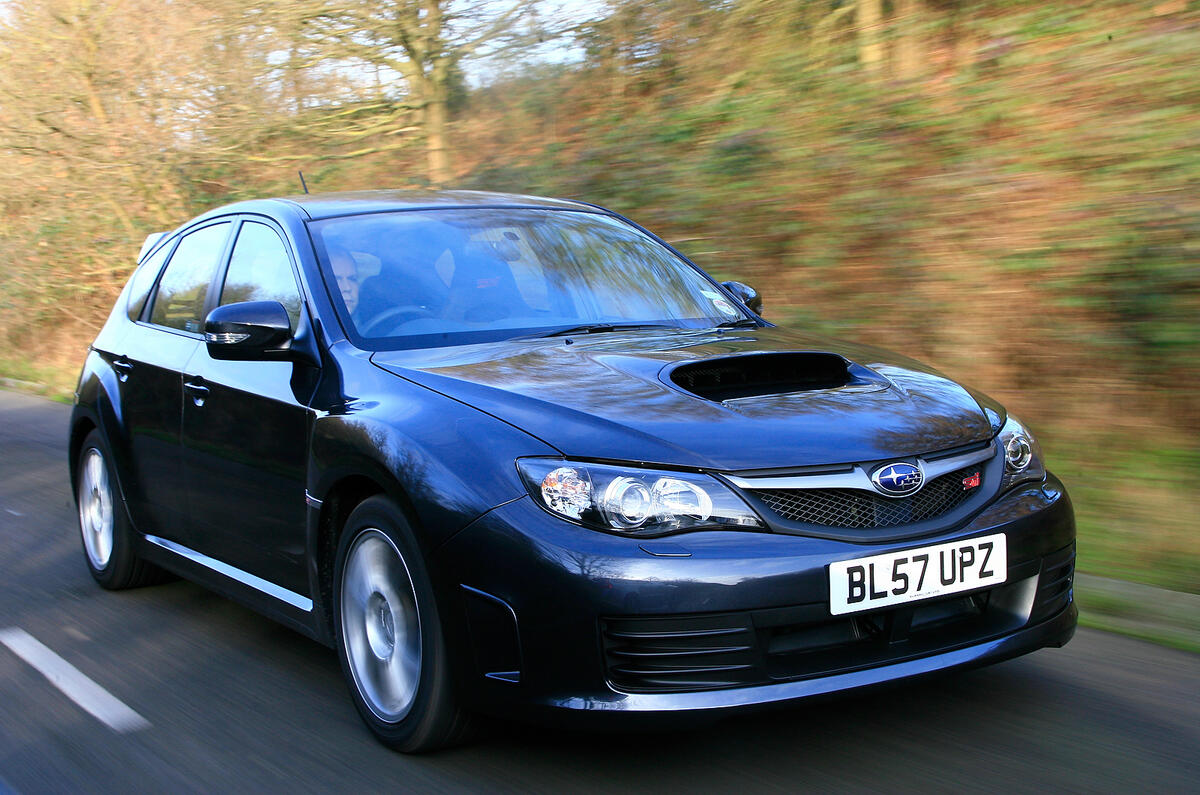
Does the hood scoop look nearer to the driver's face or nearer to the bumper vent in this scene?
the bumper vent

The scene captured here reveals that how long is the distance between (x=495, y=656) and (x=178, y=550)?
2.21m

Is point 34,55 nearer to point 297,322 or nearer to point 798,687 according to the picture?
point 297,322

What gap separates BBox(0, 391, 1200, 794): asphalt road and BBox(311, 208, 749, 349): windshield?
1.21 metres

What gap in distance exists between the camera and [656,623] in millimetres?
2773

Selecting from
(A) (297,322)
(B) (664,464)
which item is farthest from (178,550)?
(B) (664,464)

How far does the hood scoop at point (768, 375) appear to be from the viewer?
3.33 metres

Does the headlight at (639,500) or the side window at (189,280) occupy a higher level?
the side window at (189,280)

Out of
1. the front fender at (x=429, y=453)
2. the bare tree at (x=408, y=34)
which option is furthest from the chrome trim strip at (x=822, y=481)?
the bare tree at (x=408, y=34)

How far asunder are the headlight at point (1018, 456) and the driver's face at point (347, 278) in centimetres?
201

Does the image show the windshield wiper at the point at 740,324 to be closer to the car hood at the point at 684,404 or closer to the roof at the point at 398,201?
the car hood at the point at 684,404

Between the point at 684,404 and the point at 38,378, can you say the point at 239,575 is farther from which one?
the point at 38,378

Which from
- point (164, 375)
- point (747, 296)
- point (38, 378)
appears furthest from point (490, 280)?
point (38, 378)

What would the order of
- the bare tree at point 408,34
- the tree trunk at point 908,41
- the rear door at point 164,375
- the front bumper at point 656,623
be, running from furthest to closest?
Result: 1. the bare tree at point 408,34
2. the tree trunk at point 908,41
3. the rear door at point 164,375
4. the front bumper at point 656,623

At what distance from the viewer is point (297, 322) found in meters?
3.96
